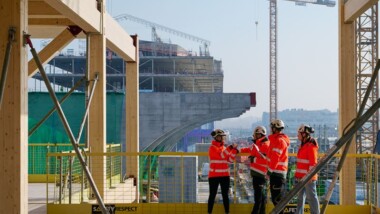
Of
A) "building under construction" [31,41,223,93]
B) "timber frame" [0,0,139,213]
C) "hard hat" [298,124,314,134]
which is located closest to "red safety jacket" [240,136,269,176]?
"hard hat" [298,124,314,134]

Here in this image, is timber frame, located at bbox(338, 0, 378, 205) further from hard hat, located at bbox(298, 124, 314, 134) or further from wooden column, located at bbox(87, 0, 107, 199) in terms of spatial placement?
wooden column, located at bbox(87, 0, 107, 199)

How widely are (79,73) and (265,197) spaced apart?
6975 cm

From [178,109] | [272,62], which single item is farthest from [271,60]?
[178,109]

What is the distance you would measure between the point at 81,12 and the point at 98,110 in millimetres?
2918

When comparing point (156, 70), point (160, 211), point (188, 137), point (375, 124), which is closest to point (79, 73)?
point (156, 70)

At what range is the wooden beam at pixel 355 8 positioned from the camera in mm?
10523

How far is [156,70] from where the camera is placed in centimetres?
7962

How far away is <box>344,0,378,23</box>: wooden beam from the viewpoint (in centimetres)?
1052

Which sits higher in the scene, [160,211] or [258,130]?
[258,130]

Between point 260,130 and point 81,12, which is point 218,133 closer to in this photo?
point 260,130

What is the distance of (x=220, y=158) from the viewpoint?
990 cm

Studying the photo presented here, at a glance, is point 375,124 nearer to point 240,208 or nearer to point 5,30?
point 240,208

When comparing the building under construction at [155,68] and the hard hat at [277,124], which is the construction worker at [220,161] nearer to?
the hard hat at [277,124]

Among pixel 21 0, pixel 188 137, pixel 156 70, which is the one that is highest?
pixel 156 70
